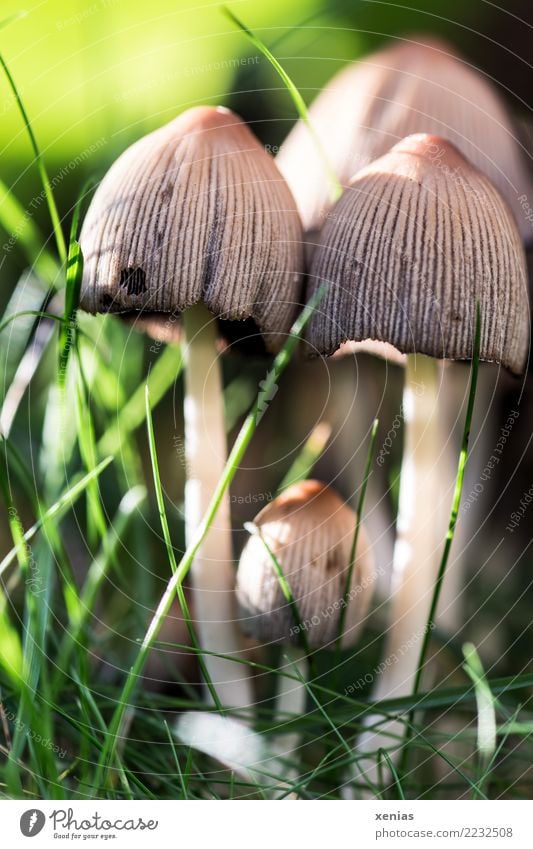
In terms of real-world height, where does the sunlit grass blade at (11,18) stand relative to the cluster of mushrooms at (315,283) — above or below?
above

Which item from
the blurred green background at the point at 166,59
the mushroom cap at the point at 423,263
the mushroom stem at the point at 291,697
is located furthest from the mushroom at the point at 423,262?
the blurred green background at the point at 166,59

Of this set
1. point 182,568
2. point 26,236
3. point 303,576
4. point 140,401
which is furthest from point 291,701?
point 26,236

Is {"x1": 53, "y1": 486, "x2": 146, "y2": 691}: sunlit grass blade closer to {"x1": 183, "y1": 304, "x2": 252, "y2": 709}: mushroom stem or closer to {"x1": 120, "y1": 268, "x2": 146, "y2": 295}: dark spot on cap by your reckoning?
{"x1": 183, "y1": 304, "x2": 252, "y2": 709}: mushroom stem

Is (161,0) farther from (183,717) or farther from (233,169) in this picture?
(183,717)

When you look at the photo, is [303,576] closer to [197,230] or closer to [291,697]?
[291,697]

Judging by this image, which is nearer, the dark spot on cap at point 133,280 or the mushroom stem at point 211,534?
the dark spot on cap at point 133,280

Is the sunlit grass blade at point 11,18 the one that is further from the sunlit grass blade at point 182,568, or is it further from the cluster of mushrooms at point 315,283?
the sunlit grass blade at point 182,568
